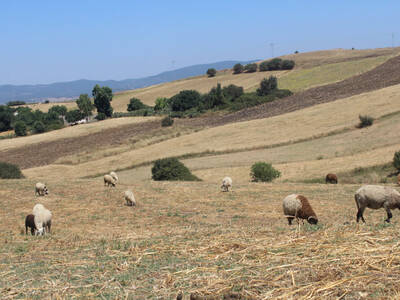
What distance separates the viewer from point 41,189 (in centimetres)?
2717

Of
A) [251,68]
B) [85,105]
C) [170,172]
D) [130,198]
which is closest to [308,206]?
[130,198]

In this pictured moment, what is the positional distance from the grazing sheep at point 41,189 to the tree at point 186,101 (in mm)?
86038

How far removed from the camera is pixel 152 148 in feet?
219

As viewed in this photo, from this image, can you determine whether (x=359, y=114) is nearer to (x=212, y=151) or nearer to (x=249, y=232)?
(x=212, y=151)

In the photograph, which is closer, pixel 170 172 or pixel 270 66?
pixel 170 172

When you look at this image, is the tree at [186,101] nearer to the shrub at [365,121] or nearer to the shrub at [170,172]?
the shrub at [365,121]

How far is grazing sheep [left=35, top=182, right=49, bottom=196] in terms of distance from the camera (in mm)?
26906

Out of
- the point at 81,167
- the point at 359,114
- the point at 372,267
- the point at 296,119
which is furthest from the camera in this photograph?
the point at 296,119

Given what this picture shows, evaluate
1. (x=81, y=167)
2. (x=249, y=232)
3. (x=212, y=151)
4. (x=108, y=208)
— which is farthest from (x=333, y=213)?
(x=81, y=167)

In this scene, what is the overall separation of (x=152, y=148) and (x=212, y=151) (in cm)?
1095

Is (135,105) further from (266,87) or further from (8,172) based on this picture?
(8,172)

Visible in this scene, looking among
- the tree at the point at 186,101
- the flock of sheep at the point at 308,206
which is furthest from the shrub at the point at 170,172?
the tree at the point at 186,101

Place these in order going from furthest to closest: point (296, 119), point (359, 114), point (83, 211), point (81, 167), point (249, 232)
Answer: point (296, 119) < point (359, 114) < point (81, 167) < point (83, 211) < point (249, 232)

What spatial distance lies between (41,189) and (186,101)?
87.4 meters
